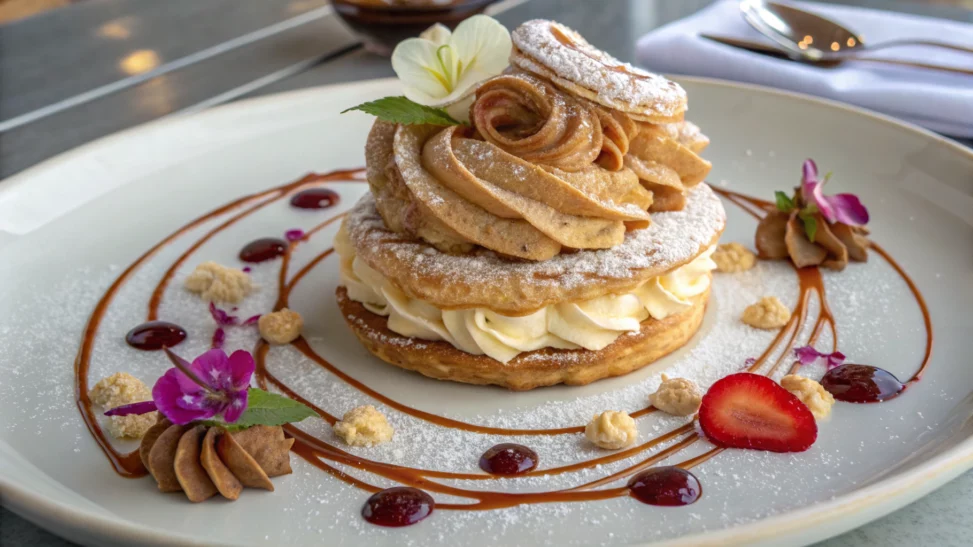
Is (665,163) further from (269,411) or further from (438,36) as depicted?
(269,411)

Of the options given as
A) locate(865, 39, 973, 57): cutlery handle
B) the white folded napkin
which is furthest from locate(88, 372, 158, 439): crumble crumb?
locate(865, 39, 973, 57): cutlery handle

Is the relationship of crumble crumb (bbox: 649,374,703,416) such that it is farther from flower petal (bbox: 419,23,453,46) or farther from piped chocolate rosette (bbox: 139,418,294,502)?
flower petal (bbox: 419,23,453,46)

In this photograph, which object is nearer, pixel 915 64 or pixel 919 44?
pixel 915 64

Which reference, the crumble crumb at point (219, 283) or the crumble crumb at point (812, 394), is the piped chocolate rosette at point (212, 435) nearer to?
the crumble crumb at point (219, 283)

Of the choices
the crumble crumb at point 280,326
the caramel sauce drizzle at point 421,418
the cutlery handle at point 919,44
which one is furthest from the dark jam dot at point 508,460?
the cutlery handle at point 919,44

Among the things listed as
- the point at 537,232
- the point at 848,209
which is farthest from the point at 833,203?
the point at 537,232

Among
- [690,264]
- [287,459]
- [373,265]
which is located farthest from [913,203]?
[287,459]

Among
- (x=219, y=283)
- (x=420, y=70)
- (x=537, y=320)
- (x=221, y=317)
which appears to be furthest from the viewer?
(x=219, y=283)
